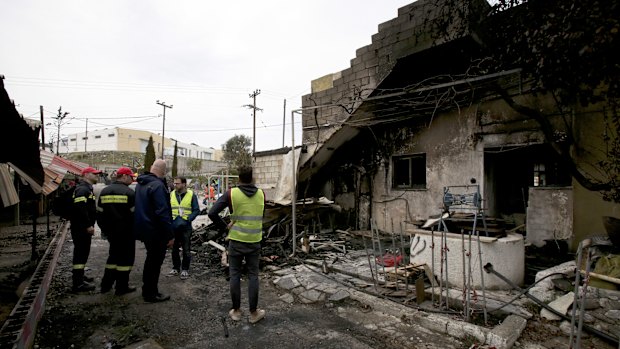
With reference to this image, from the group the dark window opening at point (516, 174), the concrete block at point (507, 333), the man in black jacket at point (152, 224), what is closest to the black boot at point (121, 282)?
the man in black jacket at point (152, 224)

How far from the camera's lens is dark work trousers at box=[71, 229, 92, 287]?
16.6ft

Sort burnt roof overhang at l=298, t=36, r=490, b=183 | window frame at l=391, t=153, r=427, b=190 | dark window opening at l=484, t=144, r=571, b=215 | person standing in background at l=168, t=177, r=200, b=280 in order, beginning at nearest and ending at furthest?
1. person standing in background at l=168, t=177, r=200, b=280
2. burnt roof overhang at l=298, t=36, r=490, b=183
3. dark window opening at l=484, t=144, r=571, b=215
4. window frame at l=391, t=153, r=427, b=190

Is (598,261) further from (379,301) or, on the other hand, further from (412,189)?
(412,189)

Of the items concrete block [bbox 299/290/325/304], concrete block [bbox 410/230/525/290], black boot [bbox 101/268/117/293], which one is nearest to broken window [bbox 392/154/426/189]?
concrete block [bbox 410/230/525/290]

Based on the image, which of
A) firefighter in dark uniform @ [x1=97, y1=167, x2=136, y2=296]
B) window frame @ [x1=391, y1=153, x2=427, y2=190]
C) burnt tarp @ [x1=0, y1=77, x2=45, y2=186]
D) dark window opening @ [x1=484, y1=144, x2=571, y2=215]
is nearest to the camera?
burnt tarp @ [x1=0, y1=77, x2=45, y2=186]

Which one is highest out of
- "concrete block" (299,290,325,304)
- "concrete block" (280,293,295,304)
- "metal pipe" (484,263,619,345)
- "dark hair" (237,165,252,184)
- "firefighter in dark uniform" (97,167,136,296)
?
"dark hair" (237,165,252,184)

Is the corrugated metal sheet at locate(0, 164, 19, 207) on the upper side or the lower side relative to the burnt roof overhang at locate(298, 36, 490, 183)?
lower

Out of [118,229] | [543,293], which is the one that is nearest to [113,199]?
[118,229]

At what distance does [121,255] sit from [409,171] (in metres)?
7.90

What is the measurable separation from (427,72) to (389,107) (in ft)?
4.34

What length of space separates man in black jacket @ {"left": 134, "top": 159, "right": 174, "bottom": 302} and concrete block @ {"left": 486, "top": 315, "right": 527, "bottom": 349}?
174 inches

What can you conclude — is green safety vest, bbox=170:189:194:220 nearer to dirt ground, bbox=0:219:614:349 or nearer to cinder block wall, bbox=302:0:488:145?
dirt ground, bbox=0:219:614:349

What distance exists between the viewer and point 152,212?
4.68 meters

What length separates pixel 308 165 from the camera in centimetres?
990
